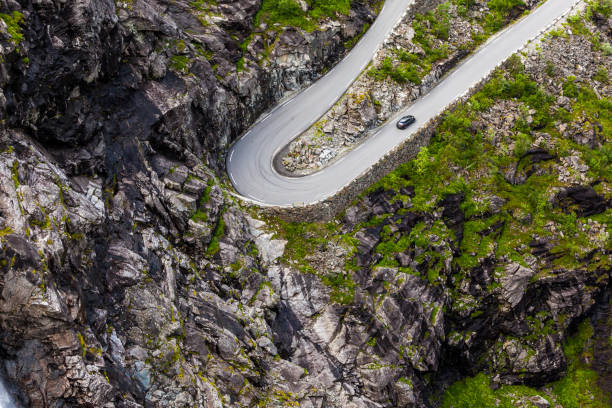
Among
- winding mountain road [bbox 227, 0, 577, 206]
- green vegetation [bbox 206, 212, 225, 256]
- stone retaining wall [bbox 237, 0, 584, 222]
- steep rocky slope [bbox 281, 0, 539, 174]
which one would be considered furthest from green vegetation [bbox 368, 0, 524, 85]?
green vegetation [bbox 206, 212, 225, 256]

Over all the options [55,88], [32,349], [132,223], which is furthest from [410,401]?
[55,88]

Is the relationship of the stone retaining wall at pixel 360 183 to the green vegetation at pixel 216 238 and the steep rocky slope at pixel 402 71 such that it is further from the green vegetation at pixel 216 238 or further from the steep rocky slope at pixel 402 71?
the green vegetation at pixel 216 238

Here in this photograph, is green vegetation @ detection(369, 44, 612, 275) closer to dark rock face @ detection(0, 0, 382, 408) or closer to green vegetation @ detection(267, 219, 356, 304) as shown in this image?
green vegetation @ detection(267, 219, 356, 304)

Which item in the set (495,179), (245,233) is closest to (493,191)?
(495,179)

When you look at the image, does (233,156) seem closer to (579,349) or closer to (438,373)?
(438,373)

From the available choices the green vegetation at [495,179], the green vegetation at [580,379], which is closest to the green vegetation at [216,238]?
the green vegetation at [495,179]

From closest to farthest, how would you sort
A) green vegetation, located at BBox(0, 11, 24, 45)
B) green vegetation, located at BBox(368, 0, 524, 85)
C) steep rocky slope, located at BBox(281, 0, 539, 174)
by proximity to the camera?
1. green vegetation, located at BBox(0, 11, 24, 45)
2. steep rocky slope, located at BBox(281, 0, 539, 174)
3. green vegetation, located at BBox(368, 0, 524, 85)
